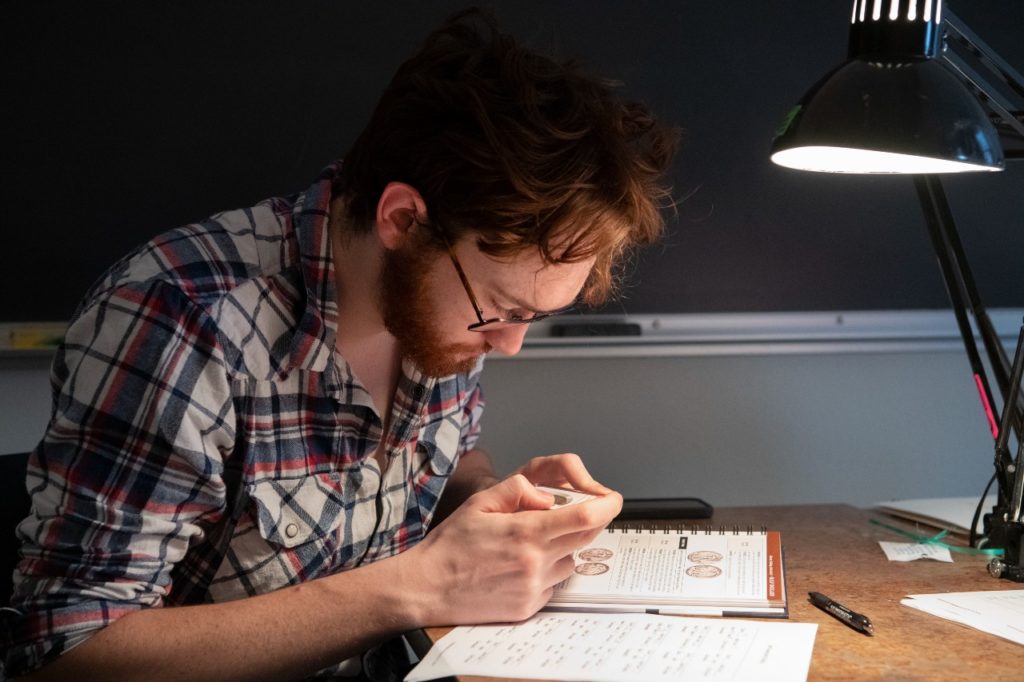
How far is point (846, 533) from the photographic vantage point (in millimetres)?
1442

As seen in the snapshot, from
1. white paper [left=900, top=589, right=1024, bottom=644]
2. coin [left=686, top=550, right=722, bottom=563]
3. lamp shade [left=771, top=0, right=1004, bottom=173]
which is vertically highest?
lamp shade [left=771, top=0, right=1004, bottom=173]

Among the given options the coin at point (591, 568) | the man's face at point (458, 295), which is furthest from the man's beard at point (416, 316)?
the coin at point (591, 568)

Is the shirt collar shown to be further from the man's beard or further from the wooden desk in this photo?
the wooden desk

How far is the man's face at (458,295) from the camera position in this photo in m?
1.14

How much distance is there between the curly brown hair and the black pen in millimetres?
458

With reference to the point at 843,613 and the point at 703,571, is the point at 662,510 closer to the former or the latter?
the point at 703,571

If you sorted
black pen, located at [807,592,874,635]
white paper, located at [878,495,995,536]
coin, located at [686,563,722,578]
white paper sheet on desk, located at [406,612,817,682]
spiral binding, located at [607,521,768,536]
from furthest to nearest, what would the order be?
white paper, located at [878,495,995,536] < spiral binding, located at [607,521,768,536] < coin, located at [686,563,722,578] < black pen, located at [807,592,874,635] < white paper sheet on desk, located at [406,612,817,682]

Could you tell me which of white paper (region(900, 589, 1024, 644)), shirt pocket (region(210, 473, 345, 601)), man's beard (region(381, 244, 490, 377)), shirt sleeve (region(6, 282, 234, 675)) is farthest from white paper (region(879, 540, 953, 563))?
shirt sleeve (region(6, 282, 234, 675))

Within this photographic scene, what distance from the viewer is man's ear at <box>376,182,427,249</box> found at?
3.72 feet

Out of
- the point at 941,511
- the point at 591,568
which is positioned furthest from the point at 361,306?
the point at 941,511

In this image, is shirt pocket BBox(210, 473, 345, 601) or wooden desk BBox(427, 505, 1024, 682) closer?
wooden desk BBox(427, 505, 1024, 682)

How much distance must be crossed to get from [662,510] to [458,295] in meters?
0.51

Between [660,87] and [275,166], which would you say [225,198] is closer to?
[275,166]

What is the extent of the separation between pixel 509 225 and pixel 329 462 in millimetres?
366
